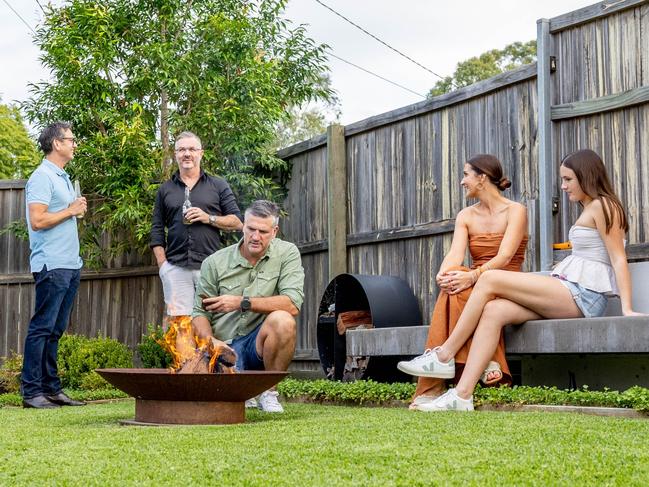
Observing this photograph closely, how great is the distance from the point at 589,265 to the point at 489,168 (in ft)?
2.95

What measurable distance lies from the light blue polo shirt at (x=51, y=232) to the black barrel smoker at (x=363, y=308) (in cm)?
206

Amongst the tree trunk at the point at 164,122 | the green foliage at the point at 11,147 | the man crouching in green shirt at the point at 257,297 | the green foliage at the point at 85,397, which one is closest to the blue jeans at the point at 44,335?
the green foliage at the point at 85,397

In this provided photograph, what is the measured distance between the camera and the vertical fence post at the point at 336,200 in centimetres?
773

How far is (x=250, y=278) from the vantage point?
4863 mm

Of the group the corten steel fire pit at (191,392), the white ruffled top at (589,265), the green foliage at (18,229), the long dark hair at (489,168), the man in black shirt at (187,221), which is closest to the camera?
the corten steel fire pit at (191,392)

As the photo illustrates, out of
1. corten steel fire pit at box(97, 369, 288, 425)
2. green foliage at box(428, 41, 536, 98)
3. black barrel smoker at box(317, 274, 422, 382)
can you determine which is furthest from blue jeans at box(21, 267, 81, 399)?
green foliage at box(428, 41, 536, 98)

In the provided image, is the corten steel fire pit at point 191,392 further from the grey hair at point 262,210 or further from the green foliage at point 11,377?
the green foliage at point 11,377

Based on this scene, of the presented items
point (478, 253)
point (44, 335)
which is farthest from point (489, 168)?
point (44, 335)

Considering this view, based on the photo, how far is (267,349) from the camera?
4.65 metres

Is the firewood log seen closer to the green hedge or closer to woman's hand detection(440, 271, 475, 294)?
the green hedge

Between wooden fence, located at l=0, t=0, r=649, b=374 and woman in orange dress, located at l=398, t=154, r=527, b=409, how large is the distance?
0.55 meters

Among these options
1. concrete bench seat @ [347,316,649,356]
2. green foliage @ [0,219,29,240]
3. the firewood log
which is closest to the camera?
concrete bench seat @ [347,316,649,356]

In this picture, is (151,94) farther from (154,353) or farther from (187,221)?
(187,221)

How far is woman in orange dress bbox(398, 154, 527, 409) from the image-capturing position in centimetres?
481
